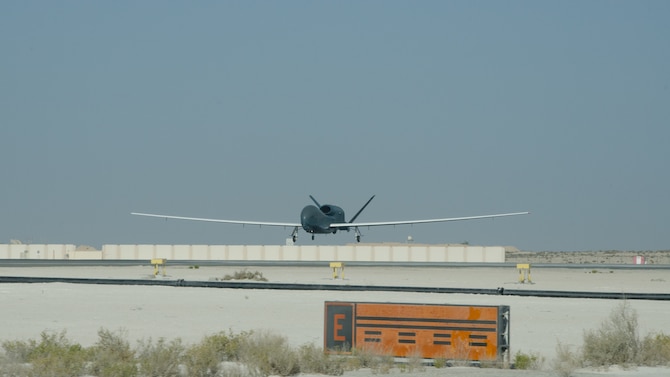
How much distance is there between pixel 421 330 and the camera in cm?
1962

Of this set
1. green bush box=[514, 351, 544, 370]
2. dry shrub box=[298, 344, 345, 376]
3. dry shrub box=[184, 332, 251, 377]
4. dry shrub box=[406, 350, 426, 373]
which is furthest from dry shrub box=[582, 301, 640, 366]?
dry shrub box=[184, 332, 251, 377]

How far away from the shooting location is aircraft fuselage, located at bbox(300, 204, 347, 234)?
90.3 metres

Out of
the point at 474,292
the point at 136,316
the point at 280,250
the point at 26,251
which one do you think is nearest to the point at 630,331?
the point at 136,316

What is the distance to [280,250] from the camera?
363 feet

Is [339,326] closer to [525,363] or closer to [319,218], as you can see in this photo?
[525,363]

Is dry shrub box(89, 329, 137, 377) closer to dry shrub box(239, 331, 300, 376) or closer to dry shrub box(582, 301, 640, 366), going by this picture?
dry shrub box(239, 331, 300, 376)

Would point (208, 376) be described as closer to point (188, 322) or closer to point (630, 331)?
point (630, 331)

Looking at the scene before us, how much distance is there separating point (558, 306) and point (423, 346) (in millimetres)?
16230

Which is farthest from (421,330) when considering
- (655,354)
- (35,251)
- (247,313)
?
(35,251)

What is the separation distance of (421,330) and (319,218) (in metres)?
71.1

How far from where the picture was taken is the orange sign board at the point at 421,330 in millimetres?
19297

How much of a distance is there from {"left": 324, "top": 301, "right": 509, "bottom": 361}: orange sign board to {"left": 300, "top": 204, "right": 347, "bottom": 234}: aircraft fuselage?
230ft

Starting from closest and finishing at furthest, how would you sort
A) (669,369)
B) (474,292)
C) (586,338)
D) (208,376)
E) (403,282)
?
(208,376), (669,369), (586,338), (474,292), (403,282)

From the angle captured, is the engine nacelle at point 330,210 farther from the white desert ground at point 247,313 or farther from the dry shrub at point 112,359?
the dry shrub at point 112,359
